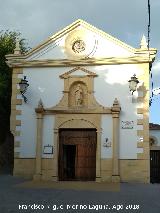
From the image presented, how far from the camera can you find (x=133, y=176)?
54.6 feet

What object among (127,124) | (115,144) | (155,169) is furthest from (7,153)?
(155,169)

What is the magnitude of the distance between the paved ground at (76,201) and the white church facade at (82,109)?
3.93 meters

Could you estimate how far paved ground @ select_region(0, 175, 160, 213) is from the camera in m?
9.20

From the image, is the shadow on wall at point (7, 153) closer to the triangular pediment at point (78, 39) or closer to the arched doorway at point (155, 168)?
the triangular pediment at point (78, 39)

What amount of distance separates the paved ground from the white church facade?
3.93 m

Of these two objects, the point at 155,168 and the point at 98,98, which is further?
the point at 155,168

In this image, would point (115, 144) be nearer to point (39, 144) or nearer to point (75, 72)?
point (39, 144)

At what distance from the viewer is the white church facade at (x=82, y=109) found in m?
16.9

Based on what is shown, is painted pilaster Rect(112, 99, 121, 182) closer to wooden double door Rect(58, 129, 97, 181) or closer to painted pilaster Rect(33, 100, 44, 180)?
wooden double door Rect(58, 129, 97, 181)

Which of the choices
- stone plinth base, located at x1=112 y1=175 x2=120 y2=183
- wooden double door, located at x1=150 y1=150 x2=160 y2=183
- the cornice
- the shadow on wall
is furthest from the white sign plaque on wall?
the shadow on wall

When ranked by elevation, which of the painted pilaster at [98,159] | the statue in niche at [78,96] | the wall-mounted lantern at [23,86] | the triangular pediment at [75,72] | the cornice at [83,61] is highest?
the cornice at [83,61]

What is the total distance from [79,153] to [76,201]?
728 cm

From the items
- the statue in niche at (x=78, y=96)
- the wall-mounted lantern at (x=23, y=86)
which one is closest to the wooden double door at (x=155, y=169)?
the statue in niche at (x=78, y=96)

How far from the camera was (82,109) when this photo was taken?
17.5 meters
